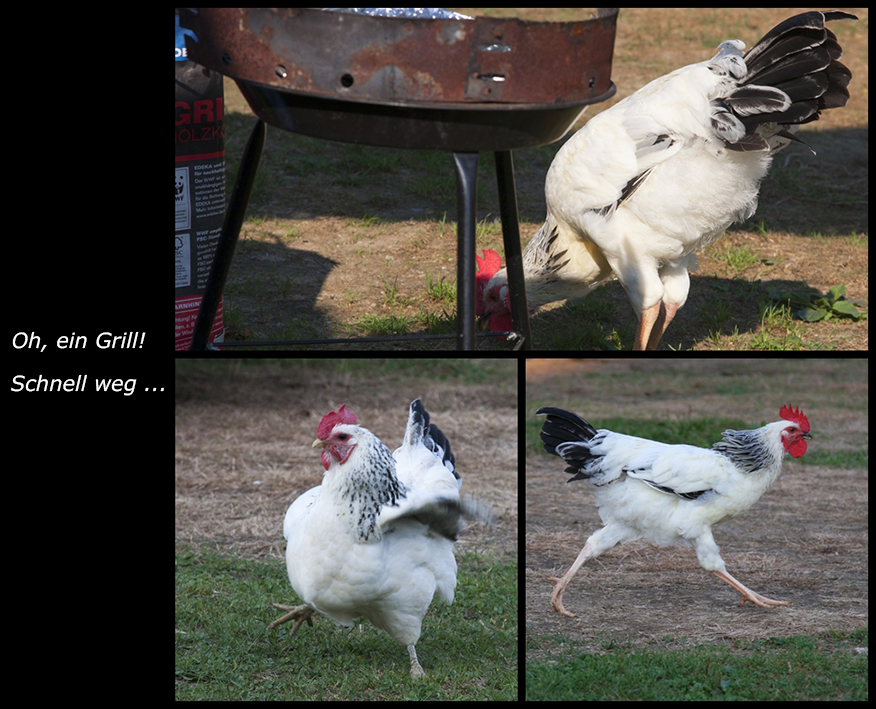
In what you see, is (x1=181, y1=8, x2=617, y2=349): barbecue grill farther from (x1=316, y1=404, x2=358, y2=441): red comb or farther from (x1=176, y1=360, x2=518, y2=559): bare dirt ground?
(x1=176, y1=360, x2=518, y2=559): bare dirt ground

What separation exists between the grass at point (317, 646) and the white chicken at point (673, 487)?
316 millimetres

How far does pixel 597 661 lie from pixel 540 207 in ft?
10.4

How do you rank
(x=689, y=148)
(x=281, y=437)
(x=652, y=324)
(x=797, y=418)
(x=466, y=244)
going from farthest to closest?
1. (x=281, y=437)
2. (x=652, y=324)
3. (x=797, y=418)
4. (x=689, y=148)
5. (x=466, y=244)

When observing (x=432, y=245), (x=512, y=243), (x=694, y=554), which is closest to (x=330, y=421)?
(x=512, y=243)

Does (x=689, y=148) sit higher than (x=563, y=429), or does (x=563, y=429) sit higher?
(x=689, y=148)

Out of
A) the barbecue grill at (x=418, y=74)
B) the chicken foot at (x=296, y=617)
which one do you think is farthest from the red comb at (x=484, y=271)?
the chicken foot at (x=296, y=617)

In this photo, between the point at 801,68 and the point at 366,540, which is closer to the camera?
the point at 366,540

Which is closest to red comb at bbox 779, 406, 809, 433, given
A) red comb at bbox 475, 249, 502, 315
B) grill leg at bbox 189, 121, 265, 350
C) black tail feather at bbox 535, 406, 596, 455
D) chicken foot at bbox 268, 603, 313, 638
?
black tail feather at bbox 535, 406, 596, 455

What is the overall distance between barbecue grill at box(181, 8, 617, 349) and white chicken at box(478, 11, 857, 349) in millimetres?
915

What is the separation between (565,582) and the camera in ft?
9.70

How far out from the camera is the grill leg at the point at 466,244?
A: 221cm

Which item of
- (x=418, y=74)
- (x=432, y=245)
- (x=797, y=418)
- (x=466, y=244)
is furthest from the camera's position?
(x=432, y=245)

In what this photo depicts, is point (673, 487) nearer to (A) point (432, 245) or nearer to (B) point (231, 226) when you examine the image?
(B) point (231, 226)

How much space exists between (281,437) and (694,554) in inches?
83.9
